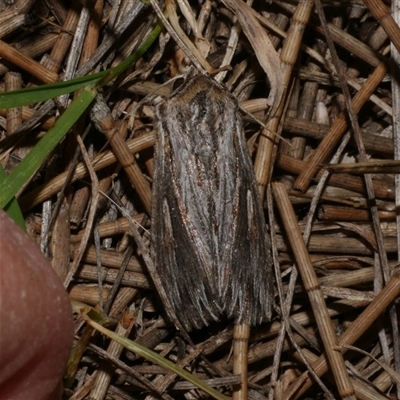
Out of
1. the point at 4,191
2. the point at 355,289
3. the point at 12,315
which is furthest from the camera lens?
the point at 355,289

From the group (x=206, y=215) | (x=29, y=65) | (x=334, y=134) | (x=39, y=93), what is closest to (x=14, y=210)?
(x=39, y=93)

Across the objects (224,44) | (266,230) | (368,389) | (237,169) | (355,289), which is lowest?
Result: (368,389)

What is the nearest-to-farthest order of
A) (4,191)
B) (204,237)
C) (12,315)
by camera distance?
(12,315), (4,191), (204,237)

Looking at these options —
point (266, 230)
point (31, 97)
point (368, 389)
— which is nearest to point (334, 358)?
point (368, 389)

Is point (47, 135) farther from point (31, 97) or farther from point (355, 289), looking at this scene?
point (355, 289)

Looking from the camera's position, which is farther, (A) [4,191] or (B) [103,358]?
(B) [103,358]
